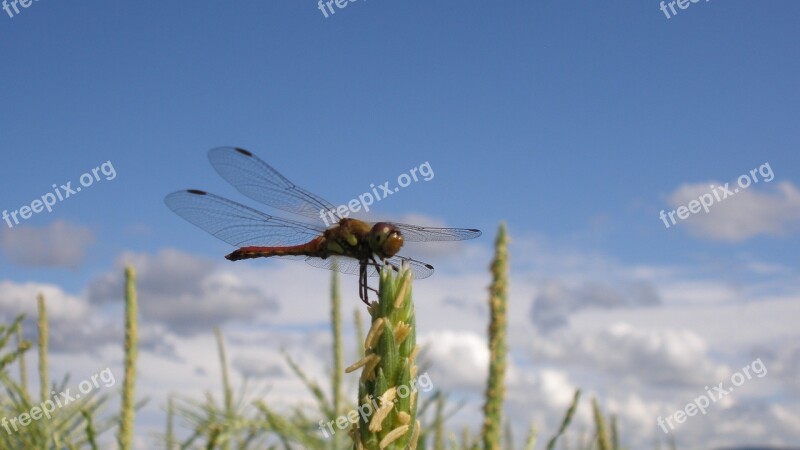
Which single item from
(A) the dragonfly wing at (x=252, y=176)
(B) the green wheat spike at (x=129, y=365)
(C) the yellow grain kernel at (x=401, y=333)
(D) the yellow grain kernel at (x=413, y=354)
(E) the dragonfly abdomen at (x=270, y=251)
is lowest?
(D) the yellow grain kernel at (x=413, y=354)

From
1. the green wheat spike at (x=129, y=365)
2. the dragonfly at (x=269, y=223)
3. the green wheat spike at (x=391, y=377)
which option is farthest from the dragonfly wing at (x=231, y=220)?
the green wheat spike at (x=391, y=377)

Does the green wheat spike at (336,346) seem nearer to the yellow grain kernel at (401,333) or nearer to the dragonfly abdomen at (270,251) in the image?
the dragonfly abdomen at (270,251)

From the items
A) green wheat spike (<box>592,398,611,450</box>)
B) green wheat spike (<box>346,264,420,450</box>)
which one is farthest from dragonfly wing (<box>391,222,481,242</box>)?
green wheat spike (<box>346,264,420,450</box>)

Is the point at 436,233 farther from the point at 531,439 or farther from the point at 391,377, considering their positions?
the point at 391,377

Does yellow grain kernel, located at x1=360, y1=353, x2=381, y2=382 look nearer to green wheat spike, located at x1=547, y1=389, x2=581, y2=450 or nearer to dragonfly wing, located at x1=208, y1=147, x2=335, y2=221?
green wheat spike, located at x1=547, y1=389, x2=581, y2=450

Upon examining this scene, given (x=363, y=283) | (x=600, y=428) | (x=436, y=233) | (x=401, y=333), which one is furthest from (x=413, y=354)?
(x=600, y=428)
